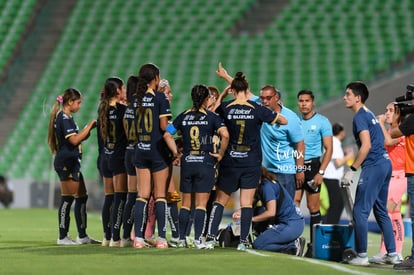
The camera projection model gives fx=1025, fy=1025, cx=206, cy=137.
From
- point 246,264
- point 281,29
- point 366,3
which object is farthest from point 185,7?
point 246,264

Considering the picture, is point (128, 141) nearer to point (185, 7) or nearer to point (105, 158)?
point (105, 158)

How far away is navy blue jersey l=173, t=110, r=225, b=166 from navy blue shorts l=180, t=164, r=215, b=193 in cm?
7

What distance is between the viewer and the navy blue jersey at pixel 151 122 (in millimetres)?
11445

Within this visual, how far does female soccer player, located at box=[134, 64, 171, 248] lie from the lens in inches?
451

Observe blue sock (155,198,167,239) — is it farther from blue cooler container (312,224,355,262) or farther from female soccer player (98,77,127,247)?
blue cooler container (312,224,355,262)

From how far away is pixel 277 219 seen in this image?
12031mm

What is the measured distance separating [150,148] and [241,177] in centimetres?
108

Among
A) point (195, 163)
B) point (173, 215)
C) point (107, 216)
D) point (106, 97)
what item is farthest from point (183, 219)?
point (106, 97)

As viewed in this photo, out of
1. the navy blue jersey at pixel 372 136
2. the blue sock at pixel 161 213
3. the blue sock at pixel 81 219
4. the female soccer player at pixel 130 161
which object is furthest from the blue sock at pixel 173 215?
→ the navy blue jersey at pixel 372 136

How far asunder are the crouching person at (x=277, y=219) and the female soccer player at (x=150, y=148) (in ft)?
3.82

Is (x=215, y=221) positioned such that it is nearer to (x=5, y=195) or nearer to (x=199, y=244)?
(x=199, y=244)

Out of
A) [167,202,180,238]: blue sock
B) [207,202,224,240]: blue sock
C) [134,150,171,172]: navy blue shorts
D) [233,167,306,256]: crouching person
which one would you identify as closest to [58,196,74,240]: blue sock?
[167,202,180,238]: blue sock

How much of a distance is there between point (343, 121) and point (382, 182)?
12.2 metres

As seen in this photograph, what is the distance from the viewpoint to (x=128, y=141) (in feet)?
39.2
